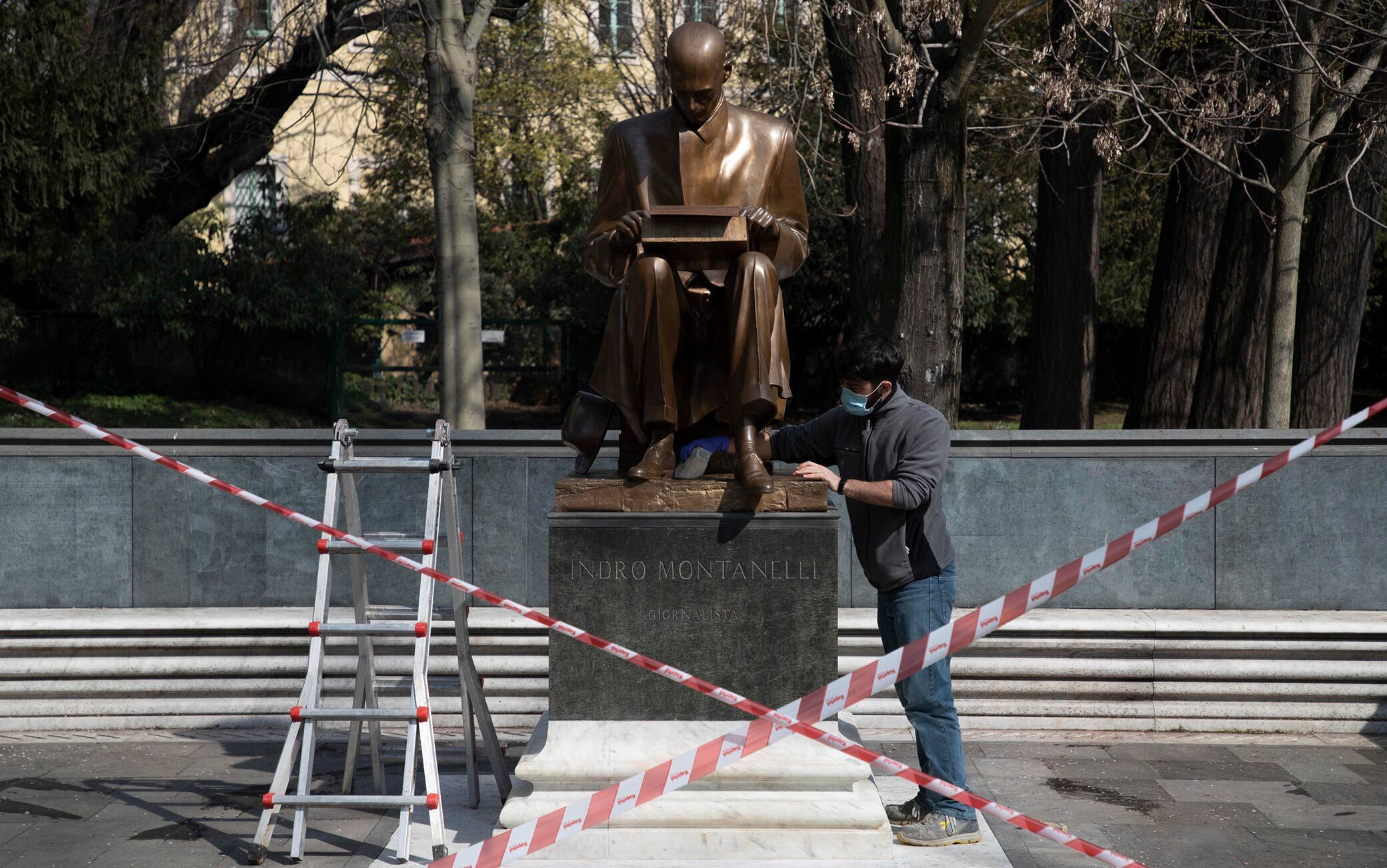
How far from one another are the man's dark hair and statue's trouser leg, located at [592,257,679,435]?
0.68 m

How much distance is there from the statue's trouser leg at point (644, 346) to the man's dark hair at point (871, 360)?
2.25 feet

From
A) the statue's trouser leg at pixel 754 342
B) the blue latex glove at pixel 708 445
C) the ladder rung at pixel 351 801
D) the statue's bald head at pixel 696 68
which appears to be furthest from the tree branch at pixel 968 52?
the ladder rung at pixel 351 801

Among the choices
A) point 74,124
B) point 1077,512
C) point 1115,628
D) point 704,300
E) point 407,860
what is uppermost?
point 74,124

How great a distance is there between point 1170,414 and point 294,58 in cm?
1041

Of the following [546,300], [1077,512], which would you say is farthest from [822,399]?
[1077,512]

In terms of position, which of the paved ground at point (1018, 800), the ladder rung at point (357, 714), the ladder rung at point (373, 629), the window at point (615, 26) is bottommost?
the paved ground at point (1018, 800)

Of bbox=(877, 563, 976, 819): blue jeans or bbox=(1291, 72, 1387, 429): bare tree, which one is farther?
bbox=(1291, 72, 1387, 429): bare tree

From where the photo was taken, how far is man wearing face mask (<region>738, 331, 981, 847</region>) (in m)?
5.22

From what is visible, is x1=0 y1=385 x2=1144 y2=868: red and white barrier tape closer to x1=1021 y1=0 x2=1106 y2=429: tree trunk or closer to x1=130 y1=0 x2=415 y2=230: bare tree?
x1=1021 y1=0 x2=1106 y2=429: tree trunk

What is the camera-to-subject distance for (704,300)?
561 cm

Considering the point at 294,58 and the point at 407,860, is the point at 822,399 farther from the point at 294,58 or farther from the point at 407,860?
the point at 407,860

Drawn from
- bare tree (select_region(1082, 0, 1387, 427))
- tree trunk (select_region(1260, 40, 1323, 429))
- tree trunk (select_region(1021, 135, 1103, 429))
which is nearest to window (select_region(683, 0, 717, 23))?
tree trunk (select_region(1021, 135, 1103, 429))

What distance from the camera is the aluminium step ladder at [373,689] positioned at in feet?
17.2

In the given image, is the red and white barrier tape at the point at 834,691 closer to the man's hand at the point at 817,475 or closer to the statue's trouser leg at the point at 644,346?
the man's hand at the point at 817,475
